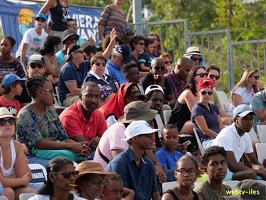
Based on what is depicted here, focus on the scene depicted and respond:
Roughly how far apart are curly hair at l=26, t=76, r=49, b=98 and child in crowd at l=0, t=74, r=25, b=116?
1.92 feet

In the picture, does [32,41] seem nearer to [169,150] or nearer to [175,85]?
[175,85]

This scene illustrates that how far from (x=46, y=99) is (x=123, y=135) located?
1095 mm

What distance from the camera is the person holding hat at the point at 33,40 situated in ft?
46.4

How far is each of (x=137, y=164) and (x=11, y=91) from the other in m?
2.49

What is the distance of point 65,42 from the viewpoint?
13.8 m

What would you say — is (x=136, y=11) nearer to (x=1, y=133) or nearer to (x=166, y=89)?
(x=166, y=89)

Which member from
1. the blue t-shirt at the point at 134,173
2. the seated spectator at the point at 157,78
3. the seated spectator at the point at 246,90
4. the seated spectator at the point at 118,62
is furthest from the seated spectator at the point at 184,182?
the seated spectator at the point at 246,90

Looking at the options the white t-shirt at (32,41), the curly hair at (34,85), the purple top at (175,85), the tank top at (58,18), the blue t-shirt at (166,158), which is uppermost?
the tank top at (58,18)

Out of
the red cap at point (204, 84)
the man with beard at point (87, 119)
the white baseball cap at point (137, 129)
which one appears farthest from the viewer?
the red cap at point (204, 84)

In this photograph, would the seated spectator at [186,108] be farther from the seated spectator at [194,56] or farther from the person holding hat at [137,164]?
the person holding hat at [137,164]

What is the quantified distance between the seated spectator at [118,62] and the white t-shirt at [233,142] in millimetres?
3024

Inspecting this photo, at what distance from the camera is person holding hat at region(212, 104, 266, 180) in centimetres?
1047

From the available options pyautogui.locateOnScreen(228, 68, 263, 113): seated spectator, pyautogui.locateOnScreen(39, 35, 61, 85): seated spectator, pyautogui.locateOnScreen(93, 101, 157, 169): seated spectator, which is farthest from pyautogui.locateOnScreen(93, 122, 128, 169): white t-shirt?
pyautogui.locateOnScreen(228, 68, 263, 113): seated spectator

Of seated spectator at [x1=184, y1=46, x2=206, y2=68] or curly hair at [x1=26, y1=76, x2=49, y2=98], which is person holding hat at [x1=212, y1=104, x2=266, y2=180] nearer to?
curly hair at [x1=26, y1=76, x2=49, y2=98]
